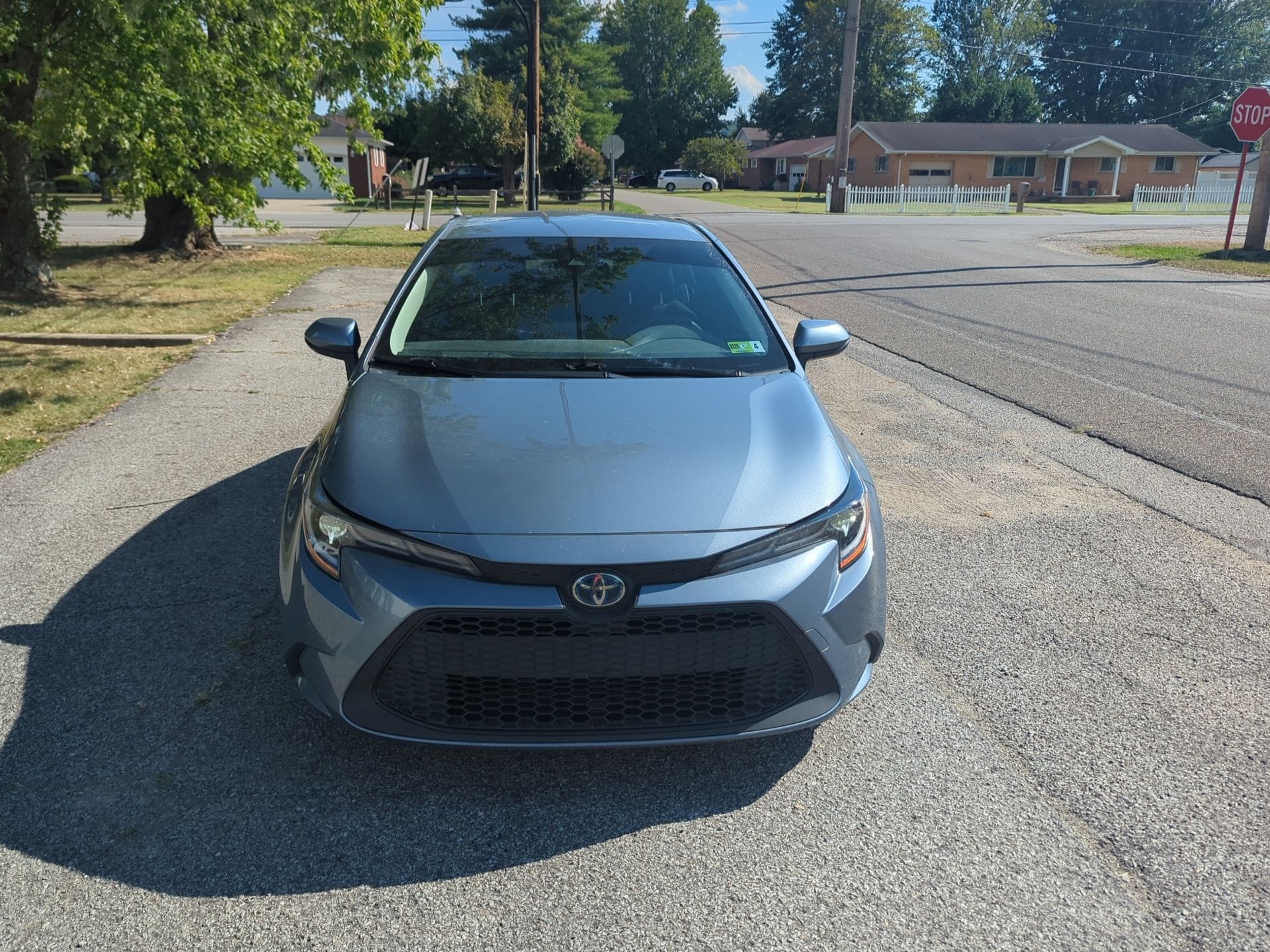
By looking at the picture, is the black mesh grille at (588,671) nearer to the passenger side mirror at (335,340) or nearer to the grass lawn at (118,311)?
the passenger side mirror at (335,340)

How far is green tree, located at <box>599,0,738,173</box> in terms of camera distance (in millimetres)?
86688

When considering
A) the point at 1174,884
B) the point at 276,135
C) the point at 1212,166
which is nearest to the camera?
the point at 1174,884

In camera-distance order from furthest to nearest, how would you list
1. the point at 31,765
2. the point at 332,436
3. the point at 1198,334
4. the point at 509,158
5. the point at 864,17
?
1. the point at 864,17
2. the point at 509,158
3. the point at 1198,334
4. the point at 332,436
5. the point at 31,765

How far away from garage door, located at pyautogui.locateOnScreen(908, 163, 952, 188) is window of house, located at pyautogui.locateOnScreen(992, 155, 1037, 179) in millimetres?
2882

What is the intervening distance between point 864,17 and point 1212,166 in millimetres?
32196

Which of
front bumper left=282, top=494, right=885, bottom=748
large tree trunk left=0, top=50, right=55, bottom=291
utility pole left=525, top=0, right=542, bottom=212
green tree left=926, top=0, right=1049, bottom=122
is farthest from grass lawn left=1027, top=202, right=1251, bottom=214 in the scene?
front bumper left=282, top=494, right=885, bottom=748

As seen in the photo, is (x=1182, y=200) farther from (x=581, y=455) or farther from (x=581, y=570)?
(x=581, y=570)

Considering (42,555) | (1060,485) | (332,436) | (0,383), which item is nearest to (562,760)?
(332,436)

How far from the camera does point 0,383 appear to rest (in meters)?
8.14

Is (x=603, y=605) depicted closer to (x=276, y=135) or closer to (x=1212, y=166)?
(x=276, y=135)

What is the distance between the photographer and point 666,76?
3494 inches

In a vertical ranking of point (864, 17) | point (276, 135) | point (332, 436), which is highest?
point (864, 17)

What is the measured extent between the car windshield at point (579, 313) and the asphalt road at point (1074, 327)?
3.45m

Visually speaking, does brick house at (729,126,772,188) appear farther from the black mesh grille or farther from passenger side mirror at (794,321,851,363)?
the black mesh grille
